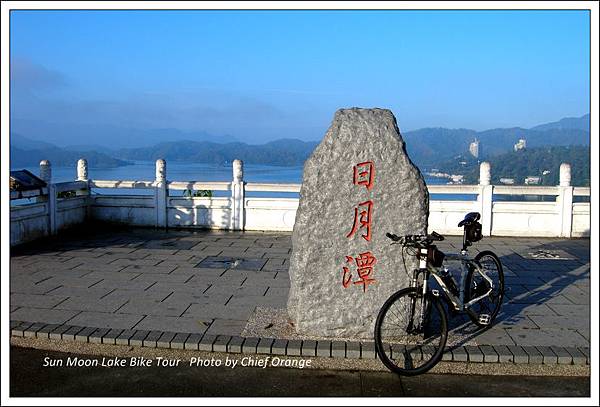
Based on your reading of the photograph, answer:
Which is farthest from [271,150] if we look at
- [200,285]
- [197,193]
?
[200,285]

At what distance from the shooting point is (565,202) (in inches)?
439

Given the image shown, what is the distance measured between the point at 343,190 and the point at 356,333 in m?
1.37

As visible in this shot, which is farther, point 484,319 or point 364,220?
point 484,319

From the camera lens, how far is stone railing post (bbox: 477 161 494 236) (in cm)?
1126

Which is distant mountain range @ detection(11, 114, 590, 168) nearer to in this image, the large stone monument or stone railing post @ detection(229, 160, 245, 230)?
stone railing post @ detection(229, 160, 245, 230)

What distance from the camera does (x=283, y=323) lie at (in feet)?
17.9

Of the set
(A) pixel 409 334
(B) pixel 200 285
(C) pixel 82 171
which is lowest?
(B) pixel 200 285

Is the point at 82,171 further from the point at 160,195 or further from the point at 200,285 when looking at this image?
the point at 200,285

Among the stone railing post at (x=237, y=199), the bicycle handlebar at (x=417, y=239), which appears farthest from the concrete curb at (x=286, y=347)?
the stone railing post at (x=237, y=199)

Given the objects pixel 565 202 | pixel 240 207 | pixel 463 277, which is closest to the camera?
pixel 463 277

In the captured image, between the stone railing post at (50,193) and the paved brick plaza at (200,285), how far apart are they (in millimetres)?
299

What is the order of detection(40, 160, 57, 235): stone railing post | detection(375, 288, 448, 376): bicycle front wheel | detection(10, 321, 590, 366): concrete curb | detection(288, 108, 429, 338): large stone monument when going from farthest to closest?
detection(40, 160, 57, 235): stone railing post → detection(288, 108, 429, 338): large stone monument → detection(10, 321, 590, 366): concrete curb → detection(375, 288, 448, 376): bicycle front wheel

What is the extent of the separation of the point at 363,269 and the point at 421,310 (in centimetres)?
65

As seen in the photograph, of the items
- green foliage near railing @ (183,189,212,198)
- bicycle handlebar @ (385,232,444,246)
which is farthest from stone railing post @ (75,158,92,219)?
bicycle handlebar @ (385,232,444,246)
